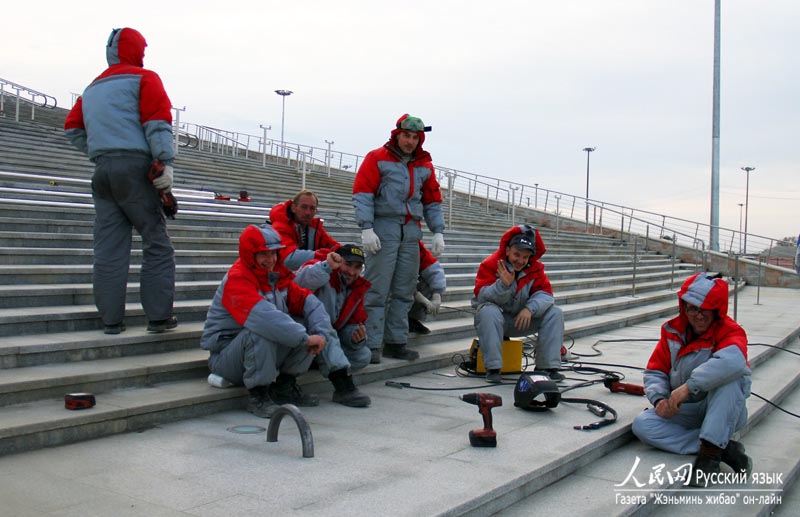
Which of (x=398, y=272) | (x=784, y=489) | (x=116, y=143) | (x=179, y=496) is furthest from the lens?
(x=398, y=272)

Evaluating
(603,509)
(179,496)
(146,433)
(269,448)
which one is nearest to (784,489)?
(603,509)

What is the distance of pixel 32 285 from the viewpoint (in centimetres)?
568

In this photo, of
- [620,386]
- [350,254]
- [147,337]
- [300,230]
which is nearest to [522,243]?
[620,386]

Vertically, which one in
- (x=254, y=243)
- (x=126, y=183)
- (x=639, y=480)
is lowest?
(x=639, y=480)

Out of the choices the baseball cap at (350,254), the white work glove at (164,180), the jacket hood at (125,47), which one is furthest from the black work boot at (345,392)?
the jacket hood at (125,47)

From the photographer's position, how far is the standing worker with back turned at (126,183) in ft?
16.8

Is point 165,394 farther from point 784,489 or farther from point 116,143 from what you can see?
point 784,489

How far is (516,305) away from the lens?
20.4 feet

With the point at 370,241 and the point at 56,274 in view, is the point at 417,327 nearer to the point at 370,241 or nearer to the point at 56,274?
the point at 370,241

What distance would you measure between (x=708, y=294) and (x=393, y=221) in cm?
264

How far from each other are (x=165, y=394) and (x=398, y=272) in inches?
90.6

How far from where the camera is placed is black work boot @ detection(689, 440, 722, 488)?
4.03m

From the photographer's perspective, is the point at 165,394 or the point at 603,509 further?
the point at 165,394

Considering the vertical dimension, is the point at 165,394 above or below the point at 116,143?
below
